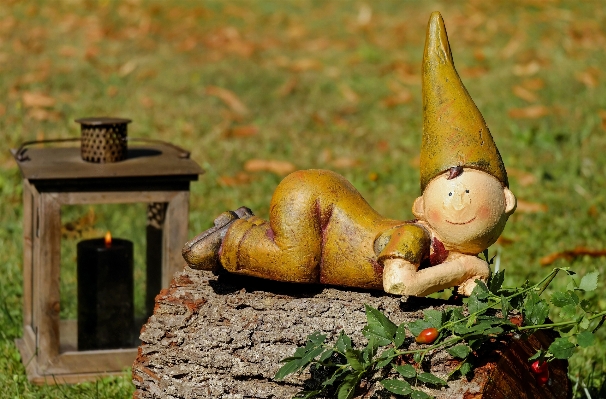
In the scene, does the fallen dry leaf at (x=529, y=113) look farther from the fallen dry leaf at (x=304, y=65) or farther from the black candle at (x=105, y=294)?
the black candle at (x=105, y=294)

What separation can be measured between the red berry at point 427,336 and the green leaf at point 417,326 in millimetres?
24

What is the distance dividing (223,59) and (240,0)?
1.93 meters

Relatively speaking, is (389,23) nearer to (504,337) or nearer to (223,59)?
(223,59)

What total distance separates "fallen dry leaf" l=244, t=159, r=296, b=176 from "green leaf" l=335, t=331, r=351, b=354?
2.89 m

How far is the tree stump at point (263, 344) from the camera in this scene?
85.5 inches

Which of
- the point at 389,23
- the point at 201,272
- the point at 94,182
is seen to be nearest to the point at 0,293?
the point at 94,182

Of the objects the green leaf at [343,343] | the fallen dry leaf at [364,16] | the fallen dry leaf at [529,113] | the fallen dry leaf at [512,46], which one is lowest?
the green leaf at [343,343]

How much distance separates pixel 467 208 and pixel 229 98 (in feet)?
13.3

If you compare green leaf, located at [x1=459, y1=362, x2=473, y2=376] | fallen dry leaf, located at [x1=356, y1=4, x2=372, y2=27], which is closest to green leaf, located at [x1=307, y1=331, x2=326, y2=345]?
green leaf, located at [x1=459, y1=362, x2=473, y2=376]

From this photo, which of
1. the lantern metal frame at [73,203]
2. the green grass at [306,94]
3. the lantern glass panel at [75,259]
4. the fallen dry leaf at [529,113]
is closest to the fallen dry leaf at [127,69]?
the green grass at [306,94]

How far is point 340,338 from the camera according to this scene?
6.86 ft

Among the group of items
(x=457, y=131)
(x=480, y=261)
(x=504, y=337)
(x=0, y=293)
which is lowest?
(x=0, y=293)

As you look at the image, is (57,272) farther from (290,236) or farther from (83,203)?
(290,236)

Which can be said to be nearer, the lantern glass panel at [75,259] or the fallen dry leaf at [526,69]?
the lantern glass panel at [75,259]
